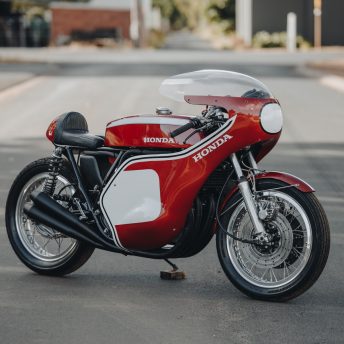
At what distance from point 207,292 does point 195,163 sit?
808 millimetres

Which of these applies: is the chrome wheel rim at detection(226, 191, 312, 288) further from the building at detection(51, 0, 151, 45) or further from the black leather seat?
the building at detection(51, 0, 151, 45)

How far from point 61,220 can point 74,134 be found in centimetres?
53

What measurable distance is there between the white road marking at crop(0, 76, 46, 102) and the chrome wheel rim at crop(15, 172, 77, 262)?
17242 mm

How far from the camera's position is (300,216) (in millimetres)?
6254

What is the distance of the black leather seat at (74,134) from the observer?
22.2 feet

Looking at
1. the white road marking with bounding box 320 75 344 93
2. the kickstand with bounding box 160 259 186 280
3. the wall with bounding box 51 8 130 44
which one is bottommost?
the wall with bounding box 51 8 130 44

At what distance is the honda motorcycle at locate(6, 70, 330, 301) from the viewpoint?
623cm

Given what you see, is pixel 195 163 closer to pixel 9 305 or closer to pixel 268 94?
pixel 268 94

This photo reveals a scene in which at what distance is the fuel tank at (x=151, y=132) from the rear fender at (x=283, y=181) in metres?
0.38

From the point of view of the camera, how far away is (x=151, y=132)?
6.47 meters

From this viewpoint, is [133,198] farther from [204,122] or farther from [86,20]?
[86,20]

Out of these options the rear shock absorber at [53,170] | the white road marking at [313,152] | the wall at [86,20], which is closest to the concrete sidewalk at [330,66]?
the white road marking at [313,152]

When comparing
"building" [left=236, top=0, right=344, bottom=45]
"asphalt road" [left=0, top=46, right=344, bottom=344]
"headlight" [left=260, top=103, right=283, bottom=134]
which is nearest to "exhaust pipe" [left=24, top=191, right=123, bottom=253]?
"asphalt road" [left=0, top=46, right=344, bottom=344]

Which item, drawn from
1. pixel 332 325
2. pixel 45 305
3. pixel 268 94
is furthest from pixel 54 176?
pixel 332 325
